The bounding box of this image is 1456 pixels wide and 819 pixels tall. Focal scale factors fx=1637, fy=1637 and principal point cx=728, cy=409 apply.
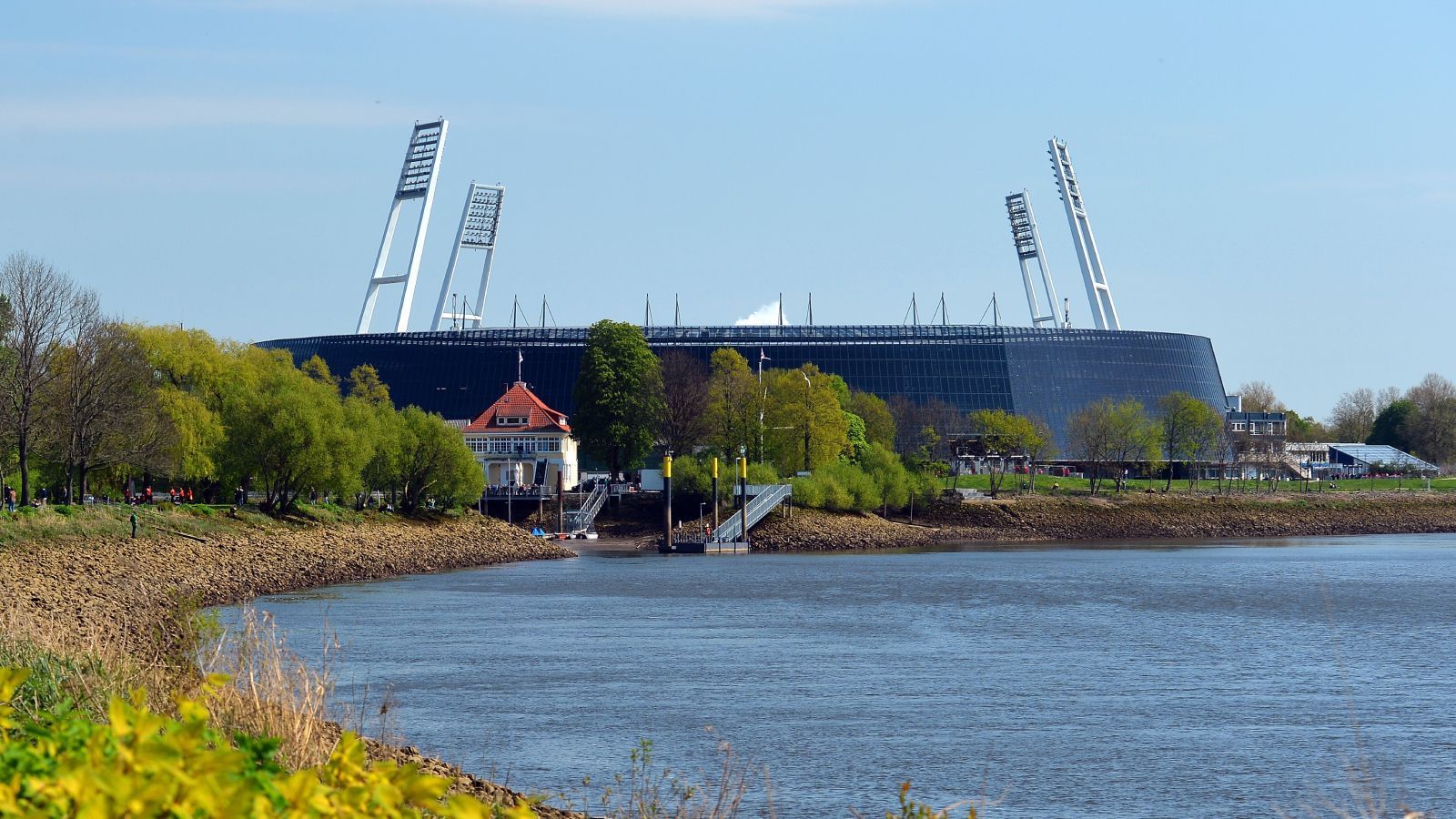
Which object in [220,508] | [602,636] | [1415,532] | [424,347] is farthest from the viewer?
[424,347]

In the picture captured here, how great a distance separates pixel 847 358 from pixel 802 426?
44690mm

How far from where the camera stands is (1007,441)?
112438 mm

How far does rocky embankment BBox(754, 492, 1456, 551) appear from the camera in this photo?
8850 cm

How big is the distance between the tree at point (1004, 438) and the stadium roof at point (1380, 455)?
45.8 metres

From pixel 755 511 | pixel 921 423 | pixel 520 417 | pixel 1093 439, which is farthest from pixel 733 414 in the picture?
pixel 1093 439

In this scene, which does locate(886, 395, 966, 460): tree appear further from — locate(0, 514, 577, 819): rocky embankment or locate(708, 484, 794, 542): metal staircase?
locate(0, 514, 577, 819): rocky embankment

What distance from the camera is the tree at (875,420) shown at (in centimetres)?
10681

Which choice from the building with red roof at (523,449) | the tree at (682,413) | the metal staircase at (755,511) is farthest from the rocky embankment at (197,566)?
the tree at (682,413)

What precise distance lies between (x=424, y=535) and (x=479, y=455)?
2726 cm

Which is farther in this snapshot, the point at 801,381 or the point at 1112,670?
the point at 801,381

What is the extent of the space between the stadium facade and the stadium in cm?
8

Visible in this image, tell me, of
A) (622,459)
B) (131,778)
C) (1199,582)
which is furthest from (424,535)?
(131,778)

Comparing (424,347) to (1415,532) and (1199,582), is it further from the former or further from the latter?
(1199,582)

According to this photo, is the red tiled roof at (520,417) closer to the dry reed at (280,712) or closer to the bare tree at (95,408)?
the bare tree at (95,408)
